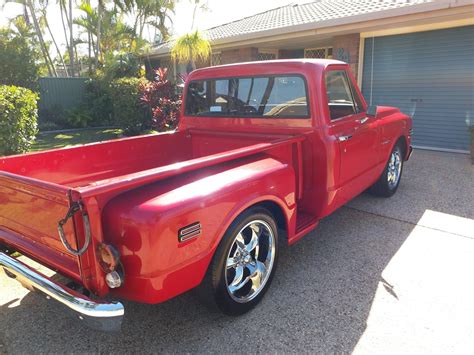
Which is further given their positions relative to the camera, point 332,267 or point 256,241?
point 332,267

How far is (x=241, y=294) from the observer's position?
2.81 m

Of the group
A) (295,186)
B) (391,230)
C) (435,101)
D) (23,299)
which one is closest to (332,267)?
(295,186)

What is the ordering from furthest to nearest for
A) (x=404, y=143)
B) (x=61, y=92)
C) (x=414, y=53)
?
(x=61, y=92) < (x=414, y=53) < (x=404, y=143)

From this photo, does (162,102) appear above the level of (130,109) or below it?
above

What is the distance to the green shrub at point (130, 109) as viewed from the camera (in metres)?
11.0

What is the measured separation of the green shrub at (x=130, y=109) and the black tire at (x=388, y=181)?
24.8 ft

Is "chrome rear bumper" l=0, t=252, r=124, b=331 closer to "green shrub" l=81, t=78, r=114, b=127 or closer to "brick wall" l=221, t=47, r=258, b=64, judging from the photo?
"brick wall" l=221, t=47, r=258, b=64

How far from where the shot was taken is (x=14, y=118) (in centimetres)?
604

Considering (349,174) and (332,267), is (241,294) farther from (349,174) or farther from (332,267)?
(349,174)

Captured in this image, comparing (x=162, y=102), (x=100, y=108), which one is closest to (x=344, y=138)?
(x=162, y=102)

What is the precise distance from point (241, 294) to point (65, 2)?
20370mm

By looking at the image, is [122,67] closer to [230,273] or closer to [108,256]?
[230,273]

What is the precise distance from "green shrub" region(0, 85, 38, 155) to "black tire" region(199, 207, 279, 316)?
16.6ft

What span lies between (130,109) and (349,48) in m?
6.35
